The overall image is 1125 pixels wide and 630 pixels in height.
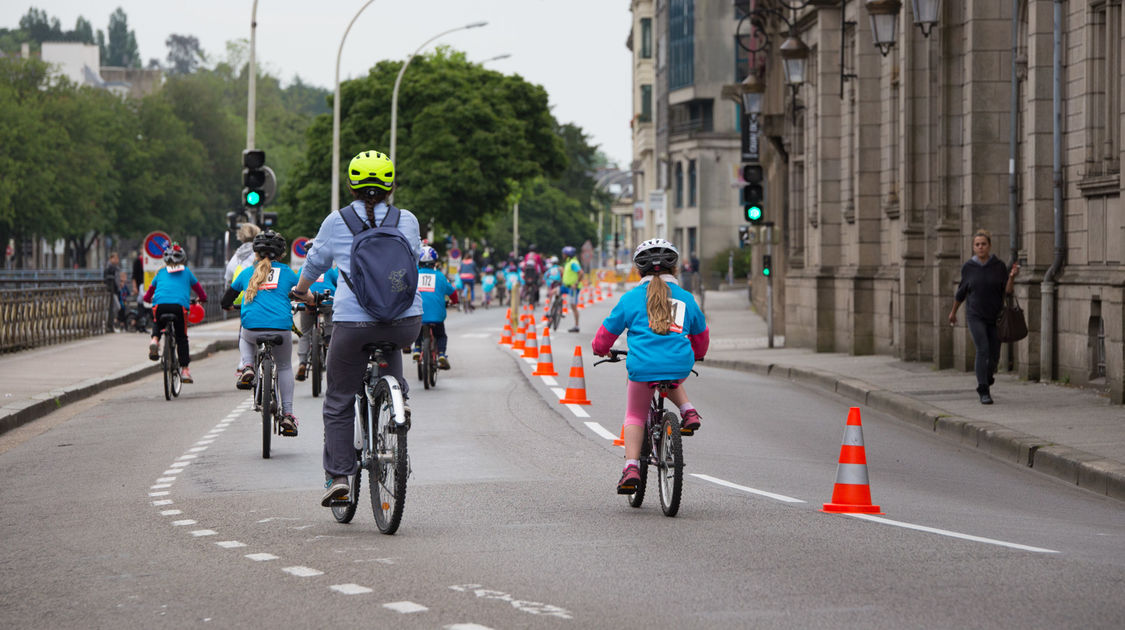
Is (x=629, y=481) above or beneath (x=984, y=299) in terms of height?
beneath

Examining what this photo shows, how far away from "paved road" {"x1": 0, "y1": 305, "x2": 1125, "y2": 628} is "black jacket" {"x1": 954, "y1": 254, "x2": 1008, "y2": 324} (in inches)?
91.4

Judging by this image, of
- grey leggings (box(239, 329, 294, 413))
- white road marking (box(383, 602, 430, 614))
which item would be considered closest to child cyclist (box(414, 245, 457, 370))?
grey leggings (box(239, 329, 294, 413))

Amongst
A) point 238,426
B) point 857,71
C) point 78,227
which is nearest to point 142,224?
point 78,227

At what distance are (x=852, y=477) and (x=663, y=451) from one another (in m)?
1.14

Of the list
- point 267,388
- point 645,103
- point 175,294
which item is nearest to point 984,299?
point 267,388

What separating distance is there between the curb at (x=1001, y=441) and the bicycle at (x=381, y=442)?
5.26m

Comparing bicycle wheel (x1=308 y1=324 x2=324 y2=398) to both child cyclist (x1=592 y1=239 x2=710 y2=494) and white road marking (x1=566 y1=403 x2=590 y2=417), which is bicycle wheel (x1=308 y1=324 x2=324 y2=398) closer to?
white road marking (x1=566 y1=403 x2=590 y2=417)

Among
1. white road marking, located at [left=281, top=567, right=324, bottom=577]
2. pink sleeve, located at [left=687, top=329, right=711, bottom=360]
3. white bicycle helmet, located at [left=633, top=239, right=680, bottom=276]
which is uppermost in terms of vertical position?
white bicycle helmet, located at [left=633, top=239, right=680, bottom=276]


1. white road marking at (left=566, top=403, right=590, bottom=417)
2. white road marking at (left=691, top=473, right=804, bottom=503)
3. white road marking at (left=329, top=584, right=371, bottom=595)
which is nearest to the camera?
white road marking at (left=329, top=584, right=371, bottom=595)

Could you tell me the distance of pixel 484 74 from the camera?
6769 cm

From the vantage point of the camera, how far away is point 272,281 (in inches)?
536

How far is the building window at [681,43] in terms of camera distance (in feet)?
287

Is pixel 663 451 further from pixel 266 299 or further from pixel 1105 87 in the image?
pixel 1105 87

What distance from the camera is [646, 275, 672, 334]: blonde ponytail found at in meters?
9.41
